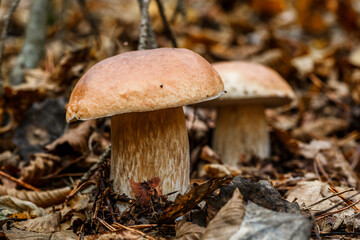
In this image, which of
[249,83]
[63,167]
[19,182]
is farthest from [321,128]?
[19,182]

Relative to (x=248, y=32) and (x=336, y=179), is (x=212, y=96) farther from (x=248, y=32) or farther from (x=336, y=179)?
(x=248, y=32)

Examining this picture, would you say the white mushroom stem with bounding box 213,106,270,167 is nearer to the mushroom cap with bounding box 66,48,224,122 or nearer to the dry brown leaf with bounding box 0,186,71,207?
the mushroom cap with bounding box 66,48,224,122

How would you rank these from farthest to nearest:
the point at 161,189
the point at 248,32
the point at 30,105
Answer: the point at 248,32, the point at 30,105, the point at 161,189

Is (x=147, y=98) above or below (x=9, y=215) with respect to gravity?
above

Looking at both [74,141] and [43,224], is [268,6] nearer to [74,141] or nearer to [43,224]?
[74,141]

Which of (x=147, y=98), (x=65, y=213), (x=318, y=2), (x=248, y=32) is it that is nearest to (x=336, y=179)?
(x=147, y=98)

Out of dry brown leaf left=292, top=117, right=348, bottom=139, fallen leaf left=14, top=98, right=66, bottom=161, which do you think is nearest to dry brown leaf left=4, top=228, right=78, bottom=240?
fallen leaf left=14, top=98, right=66, bottom=161

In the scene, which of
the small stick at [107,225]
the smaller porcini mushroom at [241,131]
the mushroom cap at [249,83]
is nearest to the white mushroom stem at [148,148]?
the small stick at [107,225]
